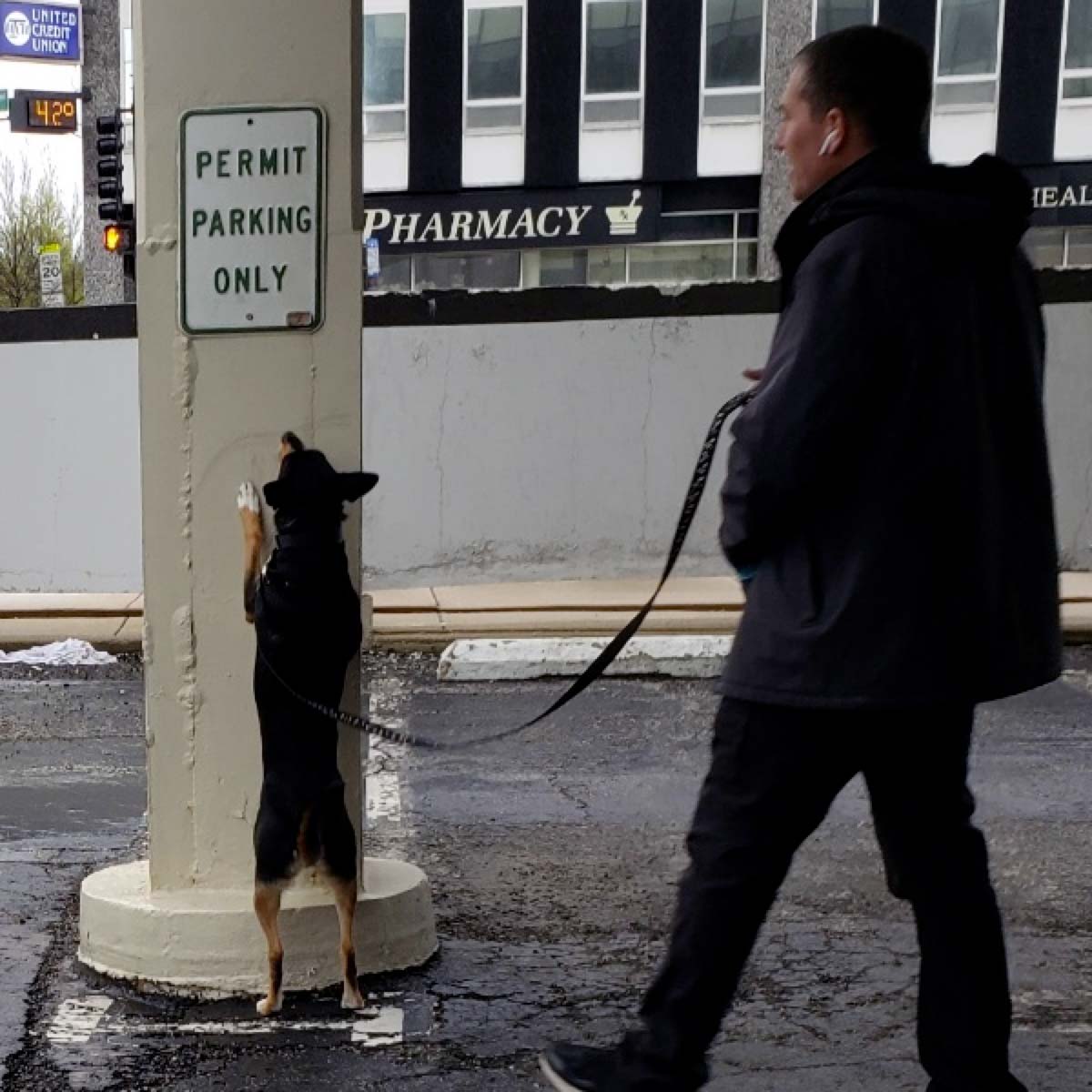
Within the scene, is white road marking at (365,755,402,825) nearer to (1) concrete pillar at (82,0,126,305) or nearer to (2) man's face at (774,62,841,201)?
(2) man's face at (774,62,841,201)

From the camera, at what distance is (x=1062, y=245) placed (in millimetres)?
26953

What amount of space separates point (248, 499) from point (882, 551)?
1679mm

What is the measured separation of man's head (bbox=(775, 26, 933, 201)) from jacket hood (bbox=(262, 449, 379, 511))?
1313 millimetres

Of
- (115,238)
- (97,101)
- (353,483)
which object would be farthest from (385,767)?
(97,101)

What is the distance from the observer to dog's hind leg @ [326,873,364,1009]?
11.8 feet

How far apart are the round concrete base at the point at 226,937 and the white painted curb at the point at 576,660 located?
4482mm

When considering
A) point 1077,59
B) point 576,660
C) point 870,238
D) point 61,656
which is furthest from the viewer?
point 1077,59

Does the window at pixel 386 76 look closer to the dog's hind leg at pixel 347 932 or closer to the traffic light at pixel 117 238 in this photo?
the traffic light at pixel 117 238

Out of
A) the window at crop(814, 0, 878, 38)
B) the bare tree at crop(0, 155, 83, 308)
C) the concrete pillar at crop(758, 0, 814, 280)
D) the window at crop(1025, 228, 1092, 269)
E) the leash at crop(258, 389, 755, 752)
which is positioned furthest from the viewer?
the bare tree at crop(0, 155, 83, 308)

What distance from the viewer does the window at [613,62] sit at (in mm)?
26609

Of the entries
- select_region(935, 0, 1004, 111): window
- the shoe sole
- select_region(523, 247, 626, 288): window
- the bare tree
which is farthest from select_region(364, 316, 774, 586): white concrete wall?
the bare tree

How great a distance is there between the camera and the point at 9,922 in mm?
4293

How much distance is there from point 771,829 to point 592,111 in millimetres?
25532

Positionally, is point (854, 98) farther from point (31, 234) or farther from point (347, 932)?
point (31, 234)
